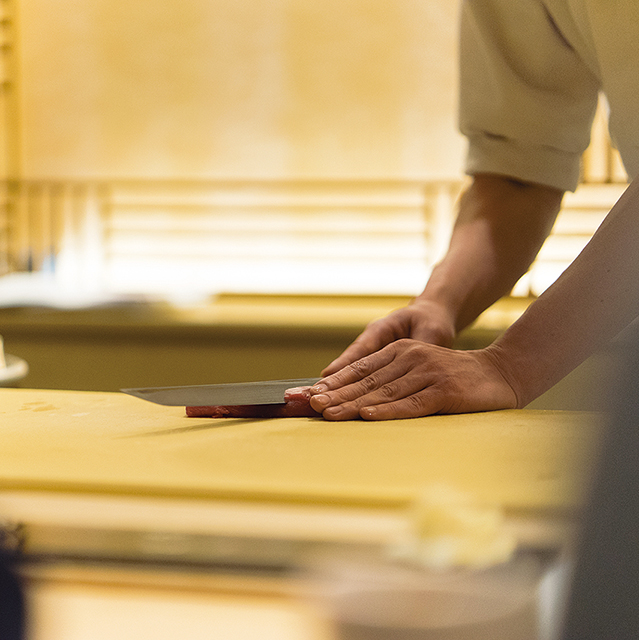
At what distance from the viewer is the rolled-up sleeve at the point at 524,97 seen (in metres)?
0.93

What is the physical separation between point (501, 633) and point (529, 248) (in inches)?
26.7

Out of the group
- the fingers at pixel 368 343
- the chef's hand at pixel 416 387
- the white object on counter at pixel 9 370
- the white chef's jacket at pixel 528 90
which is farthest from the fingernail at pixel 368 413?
the white object on counter at pixel 9 370

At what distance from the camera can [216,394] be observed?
0.60 m

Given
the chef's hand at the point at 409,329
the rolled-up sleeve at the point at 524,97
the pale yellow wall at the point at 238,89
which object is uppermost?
the pale yellow wall at the point at 238,89

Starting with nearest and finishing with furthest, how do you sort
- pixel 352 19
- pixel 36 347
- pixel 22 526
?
pixel 22 526 → pixel 36 347 → pixel 352 19

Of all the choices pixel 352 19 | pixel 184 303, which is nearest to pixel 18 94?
pixel 184 303

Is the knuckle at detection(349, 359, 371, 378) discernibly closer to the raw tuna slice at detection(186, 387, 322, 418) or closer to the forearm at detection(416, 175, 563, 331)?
the raw tuna slice at detection(186, 387, 322, 418)

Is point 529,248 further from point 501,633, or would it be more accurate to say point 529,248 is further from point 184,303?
point 184,303

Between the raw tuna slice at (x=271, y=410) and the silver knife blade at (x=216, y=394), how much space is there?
1cm

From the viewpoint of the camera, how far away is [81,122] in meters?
2.63

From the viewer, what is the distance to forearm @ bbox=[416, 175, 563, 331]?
2.81 ft

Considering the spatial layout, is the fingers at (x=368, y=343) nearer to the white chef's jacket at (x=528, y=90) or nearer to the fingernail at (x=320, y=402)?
the fingernail at (x=320, y=402)

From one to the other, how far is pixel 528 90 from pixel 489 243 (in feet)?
0.74

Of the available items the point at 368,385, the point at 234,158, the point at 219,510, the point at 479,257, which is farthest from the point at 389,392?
the point at 234,158
